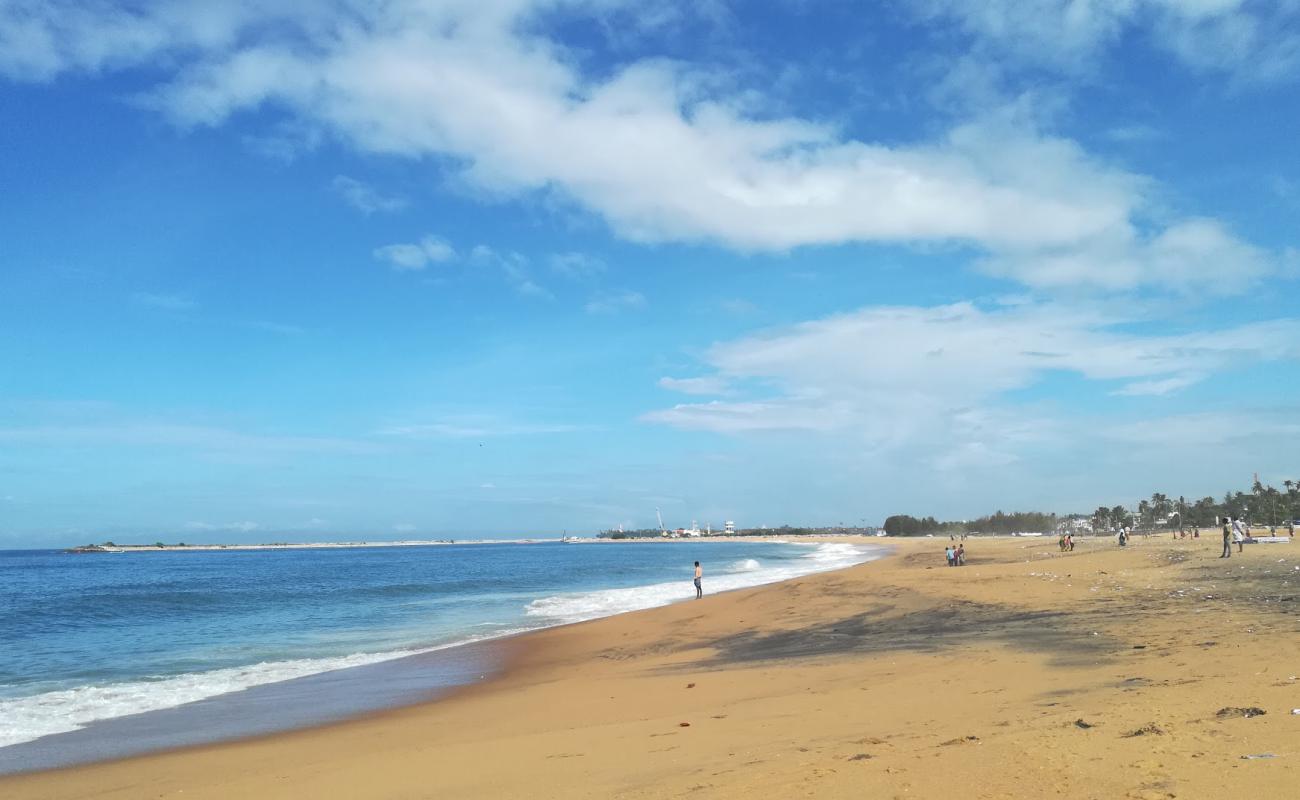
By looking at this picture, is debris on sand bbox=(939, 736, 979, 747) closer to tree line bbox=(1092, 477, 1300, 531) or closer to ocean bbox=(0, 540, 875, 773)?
ocean bbox=(0, 540, 875, 773)

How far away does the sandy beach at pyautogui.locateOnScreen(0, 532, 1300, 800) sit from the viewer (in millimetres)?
6582

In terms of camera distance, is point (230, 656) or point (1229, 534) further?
point (1229, 534)

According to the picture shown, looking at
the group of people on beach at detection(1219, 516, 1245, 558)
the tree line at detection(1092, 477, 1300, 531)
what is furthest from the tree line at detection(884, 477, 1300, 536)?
the group of people on beach at detection(1219, 516, 1245, 558)

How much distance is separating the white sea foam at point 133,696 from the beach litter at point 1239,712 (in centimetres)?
1754

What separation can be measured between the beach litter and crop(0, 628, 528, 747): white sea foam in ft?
57.6

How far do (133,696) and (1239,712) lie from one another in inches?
789

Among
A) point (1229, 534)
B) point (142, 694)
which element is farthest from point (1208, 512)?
point (142, 694)

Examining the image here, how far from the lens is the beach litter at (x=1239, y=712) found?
23.9 feet

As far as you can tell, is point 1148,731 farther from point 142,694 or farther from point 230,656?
point 230,656

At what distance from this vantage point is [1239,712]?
7.40 metres

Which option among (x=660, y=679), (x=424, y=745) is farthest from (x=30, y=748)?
(x=660, y=679)

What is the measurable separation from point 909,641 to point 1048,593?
24.0 ft

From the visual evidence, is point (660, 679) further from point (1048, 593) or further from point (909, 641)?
point (1048, 593)

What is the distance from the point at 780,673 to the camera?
559 inches
